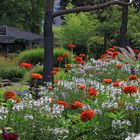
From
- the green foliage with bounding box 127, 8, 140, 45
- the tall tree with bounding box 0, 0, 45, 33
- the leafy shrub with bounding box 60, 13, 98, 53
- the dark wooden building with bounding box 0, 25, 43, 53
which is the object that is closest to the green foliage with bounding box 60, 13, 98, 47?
the leafy shrub with bounding box 60, 13, 98, 53

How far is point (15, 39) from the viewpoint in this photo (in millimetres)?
37625

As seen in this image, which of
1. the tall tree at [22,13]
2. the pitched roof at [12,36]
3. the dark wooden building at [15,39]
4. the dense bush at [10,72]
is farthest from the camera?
the tall tree at [22,13]

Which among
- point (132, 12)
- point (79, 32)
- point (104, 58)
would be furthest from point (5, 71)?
point (132, 12)

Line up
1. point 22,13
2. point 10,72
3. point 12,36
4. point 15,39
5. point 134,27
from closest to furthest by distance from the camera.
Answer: point 10,72 < point 12,36 < point 134,27 < point 15,39 < point 22,13

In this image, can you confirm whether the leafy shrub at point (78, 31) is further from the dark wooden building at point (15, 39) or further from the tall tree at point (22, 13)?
the tall tree at point (22, 13)

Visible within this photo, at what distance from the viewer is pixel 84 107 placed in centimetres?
608

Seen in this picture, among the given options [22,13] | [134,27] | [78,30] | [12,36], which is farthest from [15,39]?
[22,13]

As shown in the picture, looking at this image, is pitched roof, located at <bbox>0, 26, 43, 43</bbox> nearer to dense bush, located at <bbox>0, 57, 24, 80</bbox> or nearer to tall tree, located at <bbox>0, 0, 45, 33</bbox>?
tall tree, located at <bbox>0, 0, 45, 33</bbox>

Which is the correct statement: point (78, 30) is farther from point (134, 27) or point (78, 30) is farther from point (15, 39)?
point (15, 39)

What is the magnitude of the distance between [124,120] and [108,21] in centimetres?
3165

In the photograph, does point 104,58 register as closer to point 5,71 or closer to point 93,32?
point 5,71

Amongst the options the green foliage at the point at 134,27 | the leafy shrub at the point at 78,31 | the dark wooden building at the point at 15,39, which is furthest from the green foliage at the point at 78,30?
the dark wooden building at the point at 15,39

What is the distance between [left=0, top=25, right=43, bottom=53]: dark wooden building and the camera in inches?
1372

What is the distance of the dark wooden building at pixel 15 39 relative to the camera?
34844 millimetres
